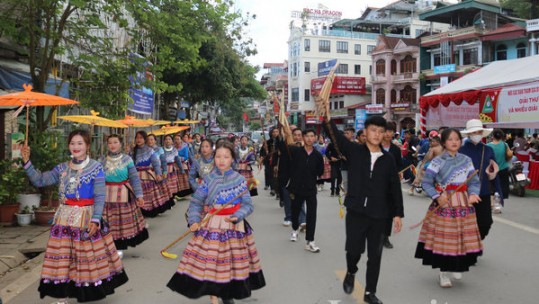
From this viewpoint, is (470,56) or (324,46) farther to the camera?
(324,46)

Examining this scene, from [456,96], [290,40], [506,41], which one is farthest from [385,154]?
[290,40]

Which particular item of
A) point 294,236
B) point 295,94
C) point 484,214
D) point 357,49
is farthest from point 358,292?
point 295,94

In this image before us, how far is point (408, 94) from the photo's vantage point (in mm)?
45812

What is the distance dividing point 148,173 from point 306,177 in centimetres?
327

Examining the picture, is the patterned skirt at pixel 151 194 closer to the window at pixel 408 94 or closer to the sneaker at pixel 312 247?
the sneaker at pixel 312 247

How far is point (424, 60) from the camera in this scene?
4356cm

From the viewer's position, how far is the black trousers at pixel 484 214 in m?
5.93

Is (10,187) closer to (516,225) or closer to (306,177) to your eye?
(306,177)

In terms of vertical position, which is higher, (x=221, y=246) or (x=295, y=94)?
(x=295, y=94)

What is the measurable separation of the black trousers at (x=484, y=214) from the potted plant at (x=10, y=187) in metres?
7.41

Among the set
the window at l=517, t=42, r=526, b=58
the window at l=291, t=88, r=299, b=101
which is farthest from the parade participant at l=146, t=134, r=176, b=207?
the window at l=291, t=88, r=299, b=101

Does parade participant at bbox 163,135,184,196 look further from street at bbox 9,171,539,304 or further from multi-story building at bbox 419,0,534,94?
multi-story building at bbox 419,0,534,94

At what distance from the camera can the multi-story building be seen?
3603 cm

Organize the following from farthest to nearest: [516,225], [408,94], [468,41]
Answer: [408,94] < [468,41] < [516,225]
